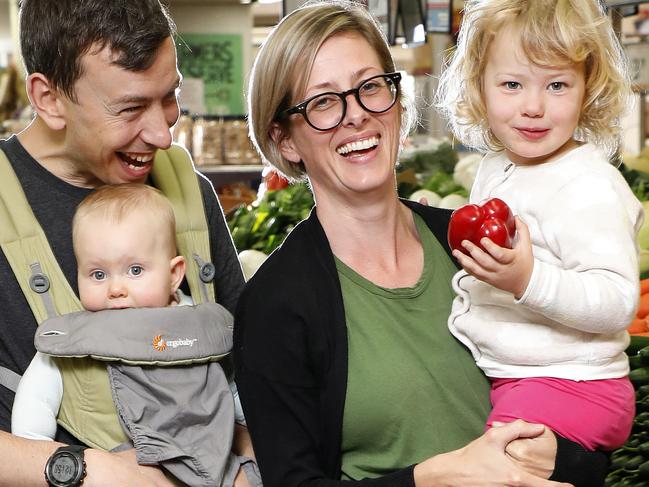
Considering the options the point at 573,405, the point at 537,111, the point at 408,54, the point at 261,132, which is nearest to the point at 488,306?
the point at 573,405

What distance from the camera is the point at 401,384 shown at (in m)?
1.68

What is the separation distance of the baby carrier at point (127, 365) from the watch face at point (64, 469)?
0.37ft

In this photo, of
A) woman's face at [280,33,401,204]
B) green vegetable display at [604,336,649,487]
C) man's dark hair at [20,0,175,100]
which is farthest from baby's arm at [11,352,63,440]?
green vegetable display at [604,336,649,487]

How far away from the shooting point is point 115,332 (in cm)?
176

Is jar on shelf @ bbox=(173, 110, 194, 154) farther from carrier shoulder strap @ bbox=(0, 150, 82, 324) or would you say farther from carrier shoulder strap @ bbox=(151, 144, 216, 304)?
carrier shoulder strap @ bbox=(0, 150, 82, 324)

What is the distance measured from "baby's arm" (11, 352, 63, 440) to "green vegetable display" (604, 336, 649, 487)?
1.24 metres

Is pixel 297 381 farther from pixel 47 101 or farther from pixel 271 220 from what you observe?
pixel 271 220

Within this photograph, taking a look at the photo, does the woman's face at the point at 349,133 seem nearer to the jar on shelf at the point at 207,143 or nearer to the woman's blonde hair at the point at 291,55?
the woman's blonde hair at the point at 291,55

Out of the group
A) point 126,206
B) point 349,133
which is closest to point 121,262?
point 126,206

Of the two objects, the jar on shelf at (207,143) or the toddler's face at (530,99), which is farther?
the jar on shelf at (207,143)

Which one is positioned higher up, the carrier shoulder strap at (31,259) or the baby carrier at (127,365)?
the carrier shoulder strap at (31,259)

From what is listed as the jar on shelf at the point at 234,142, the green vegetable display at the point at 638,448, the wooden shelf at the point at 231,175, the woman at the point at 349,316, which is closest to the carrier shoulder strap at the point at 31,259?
the woman at the point at 349,316

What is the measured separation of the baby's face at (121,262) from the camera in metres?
1.78

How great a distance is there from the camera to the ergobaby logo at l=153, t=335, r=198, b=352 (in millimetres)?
1781
